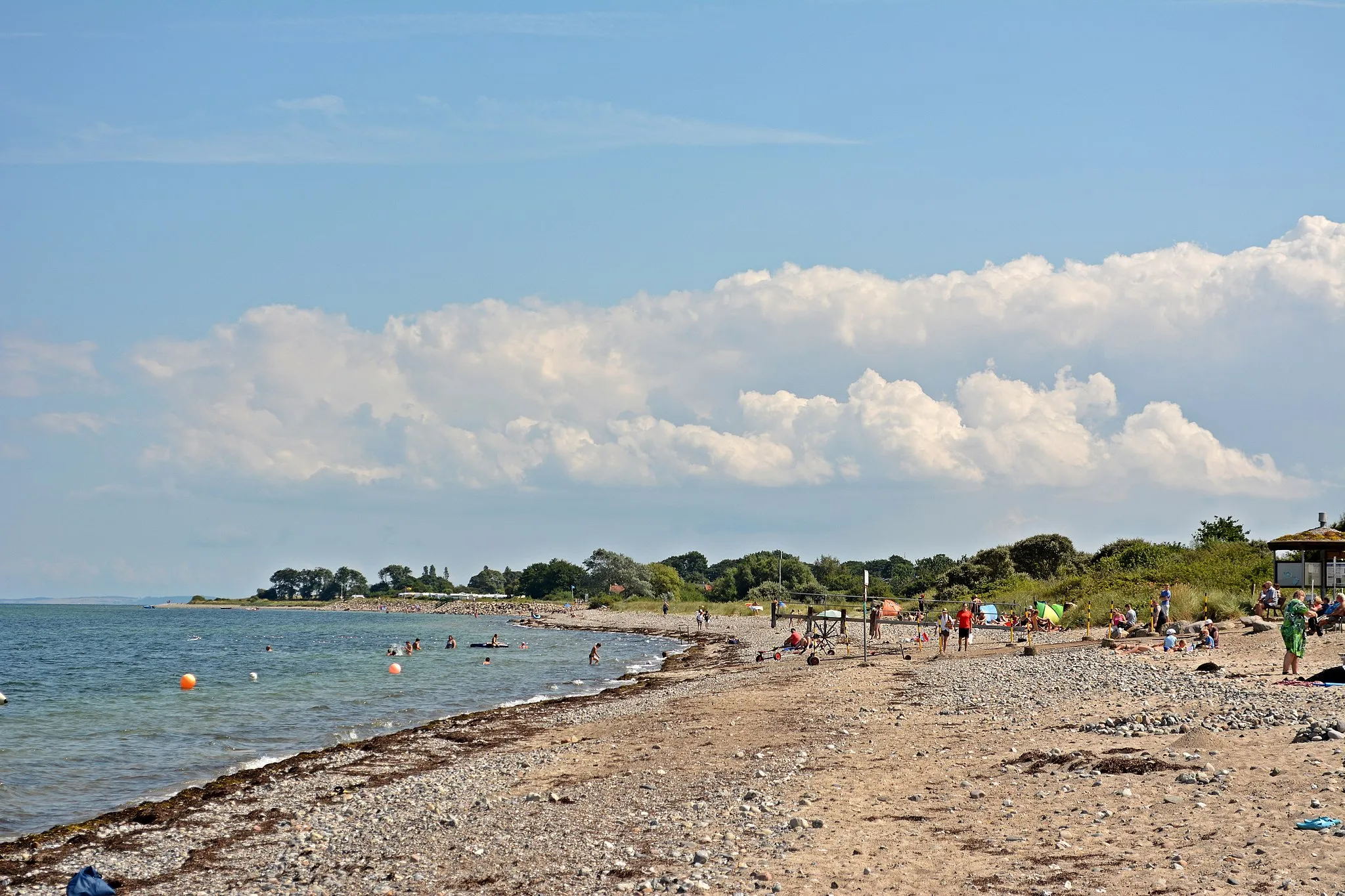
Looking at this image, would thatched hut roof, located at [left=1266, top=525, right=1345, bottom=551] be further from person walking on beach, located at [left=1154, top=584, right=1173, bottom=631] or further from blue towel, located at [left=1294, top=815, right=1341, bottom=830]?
blue towel, located at [left=1294, top=815, right=1341, bottom=830]

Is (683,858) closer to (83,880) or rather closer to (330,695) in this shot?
(83,880)

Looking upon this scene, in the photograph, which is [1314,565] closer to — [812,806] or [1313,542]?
[1313,542]

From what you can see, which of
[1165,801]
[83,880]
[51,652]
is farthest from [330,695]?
[51,652]

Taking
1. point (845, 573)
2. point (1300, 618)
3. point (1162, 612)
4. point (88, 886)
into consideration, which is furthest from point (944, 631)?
point (845, 573)

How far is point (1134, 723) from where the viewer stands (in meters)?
15.7

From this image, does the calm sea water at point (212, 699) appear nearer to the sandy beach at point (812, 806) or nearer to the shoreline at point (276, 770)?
the shoreline at point (276, 770)

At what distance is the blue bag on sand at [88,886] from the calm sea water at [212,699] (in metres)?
5.86

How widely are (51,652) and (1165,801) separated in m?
82.4

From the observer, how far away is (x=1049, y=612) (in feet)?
163

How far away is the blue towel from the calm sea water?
713 inches

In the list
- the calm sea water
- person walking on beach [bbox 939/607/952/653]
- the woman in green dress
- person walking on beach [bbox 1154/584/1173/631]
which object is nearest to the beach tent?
person walking on beach [bbox 939/607/952/653]

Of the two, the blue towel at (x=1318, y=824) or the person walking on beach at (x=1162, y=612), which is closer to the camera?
the blue towel at (x=1318, y=824)

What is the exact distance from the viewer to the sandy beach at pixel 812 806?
9.84m

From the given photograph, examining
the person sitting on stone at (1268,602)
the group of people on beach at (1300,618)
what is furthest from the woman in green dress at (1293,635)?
the person sitting on stone at (1268,602)
